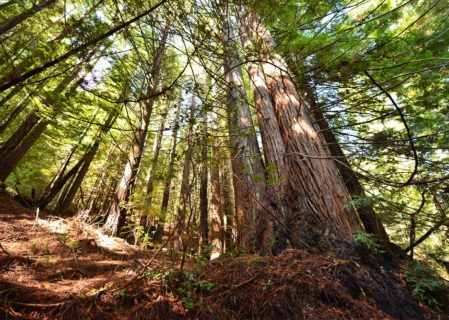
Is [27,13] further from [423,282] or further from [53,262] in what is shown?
[423,282]

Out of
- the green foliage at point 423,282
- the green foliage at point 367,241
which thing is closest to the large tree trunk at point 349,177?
the green foliage at point 367,241

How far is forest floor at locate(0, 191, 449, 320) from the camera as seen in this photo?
1.83m

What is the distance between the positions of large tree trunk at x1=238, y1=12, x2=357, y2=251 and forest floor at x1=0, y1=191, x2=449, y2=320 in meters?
0.35

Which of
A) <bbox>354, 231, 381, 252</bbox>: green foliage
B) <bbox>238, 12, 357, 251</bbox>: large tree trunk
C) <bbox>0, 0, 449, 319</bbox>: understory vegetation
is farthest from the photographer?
<bbox>238, 12, 357, 251</bbox>: large tree trunk

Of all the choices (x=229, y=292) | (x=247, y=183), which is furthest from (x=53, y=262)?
(x=247, y=183)

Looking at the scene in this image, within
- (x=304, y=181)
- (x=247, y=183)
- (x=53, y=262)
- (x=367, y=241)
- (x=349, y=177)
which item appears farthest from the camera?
(x=247, y=183)

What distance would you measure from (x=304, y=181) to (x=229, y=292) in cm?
184

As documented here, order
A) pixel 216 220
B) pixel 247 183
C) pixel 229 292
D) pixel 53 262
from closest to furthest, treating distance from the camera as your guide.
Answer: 1. pixel 229 292
2. pixel 53 262
3. pixel 247 183
4. pixel 216 220

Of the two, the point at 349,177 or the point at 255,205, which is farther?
the point at 349,177

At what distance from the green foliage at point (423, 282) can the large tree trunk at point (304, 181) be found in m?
0.57

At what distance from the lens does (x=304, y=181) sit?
318 cm

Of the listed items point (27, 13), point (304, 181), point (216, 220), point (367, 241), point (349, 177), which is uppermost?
point (27, 13)

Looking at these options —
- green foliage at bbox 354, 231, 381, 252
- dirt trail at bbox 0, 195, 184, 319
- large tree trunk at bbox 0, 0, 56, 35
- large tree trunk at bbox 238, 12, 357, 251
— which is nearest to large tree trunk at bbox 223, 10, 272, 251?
large tree trunk at bbox 238, 12, 357, 251

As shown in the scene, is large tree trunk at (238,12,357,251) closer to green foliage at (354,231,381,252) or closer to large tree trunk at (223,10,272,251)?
green foliage at (354,231,381,252)
